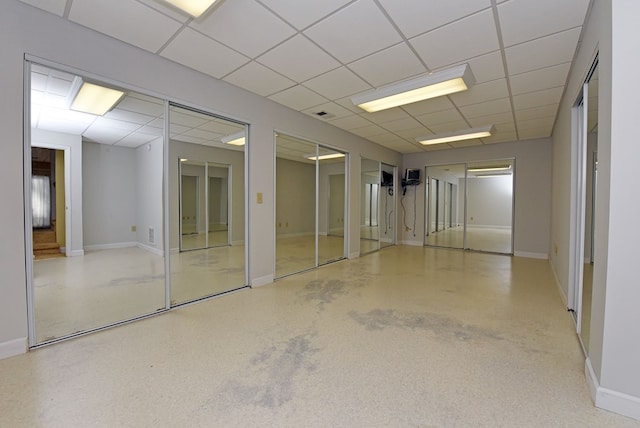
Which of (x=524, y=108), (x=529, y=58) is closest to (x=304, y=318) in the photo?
(x=529, y=58)

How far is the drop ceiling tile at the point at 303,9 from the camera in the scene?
2076 mm

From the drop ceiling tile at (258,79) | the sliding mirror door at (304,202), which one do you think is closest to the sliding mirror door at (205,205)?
the drop ceiling tile at (258,79)

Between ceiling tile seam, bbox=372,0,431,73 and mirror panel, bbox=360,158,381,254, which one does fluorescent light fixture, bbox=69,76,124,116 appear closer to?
ceiling tile seam, bbox=372,0,431,73

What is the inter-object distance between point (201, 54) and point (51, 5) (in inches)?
43.8

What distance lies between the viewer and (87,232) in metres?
4.33

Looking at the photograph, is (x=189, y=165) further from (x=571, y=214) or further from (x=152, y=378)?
(x=571, y=214)

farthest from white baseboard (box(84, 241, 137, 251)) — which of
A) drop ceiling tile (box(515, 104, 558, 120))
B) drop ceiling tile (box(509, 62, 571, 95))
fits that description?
drop ceiling tile (box(515, 104, 558, 120))

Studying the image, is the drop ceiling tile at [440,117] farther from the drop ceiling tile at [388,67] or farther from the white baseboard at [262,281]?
the white baseboard at [262,281]

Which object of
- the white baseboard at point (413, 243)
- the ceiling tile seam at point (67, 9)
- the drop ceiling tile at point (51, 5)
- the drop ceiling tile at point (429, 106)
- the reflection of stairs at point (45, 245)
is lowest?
the white baseboard at point (413, 243)

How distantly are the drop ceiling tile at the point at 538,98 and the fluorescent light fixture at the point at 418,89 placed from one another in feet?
3.64

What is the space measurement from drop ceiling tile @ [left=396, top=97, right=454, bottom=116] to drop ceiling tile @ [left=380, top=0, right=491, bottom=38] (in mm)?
1724

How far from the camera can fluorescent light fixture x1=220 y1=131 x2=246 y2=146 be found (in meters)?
3.96

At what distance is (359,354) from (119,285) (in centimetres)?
344

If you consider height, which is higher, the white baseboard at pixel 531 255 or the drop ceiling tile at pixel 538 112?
the drop ceiling tile at pixel 538 112
